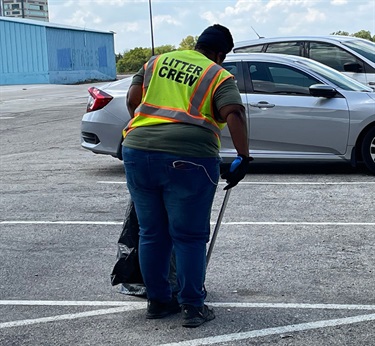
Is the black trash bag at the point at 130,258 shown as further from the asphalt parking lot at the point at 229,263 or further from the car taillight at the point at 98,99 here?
the car taillight at the point at 98,99

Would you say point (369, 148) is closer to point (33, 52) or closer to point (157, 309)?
point (157, 309)

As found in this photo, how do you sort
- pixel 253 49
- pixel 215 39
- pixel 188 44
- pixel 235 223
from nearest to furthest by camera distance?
pixel 215 39, pixel 235 223, pixel 253 49, pixel 188 44

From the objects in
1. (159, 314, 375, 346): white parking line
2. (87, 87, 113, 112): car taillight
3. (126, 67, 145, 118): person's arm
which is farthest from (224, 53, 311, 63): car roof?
(159, 314, 375, 346): white parking line

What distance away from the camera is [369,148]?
32.8 feet

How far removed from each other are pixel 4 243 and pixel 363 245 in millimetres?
3093

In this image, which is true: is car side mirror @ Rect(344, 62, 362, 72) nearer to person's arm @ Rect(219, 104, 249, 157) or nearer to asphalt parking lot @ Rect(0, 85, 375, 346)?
asphalt parking lot @ Rect(0, 85, 375, 346)

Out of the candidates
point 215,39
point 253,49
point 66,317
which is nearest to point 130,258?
point 66,317

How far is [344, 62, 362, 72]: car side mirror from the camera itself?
1358 cm

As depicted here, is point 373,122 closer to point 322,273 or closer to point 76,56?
point 322,273

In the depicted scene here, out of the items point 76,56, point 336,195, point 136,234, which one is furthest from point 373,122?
point 76,56

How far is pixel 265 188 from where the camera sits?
9.64 meters

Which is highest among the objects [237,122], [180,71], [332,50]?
[180,71]

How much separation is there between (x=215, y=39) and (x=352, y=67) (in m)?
9.14

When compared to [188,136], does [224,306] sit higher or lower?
lower
